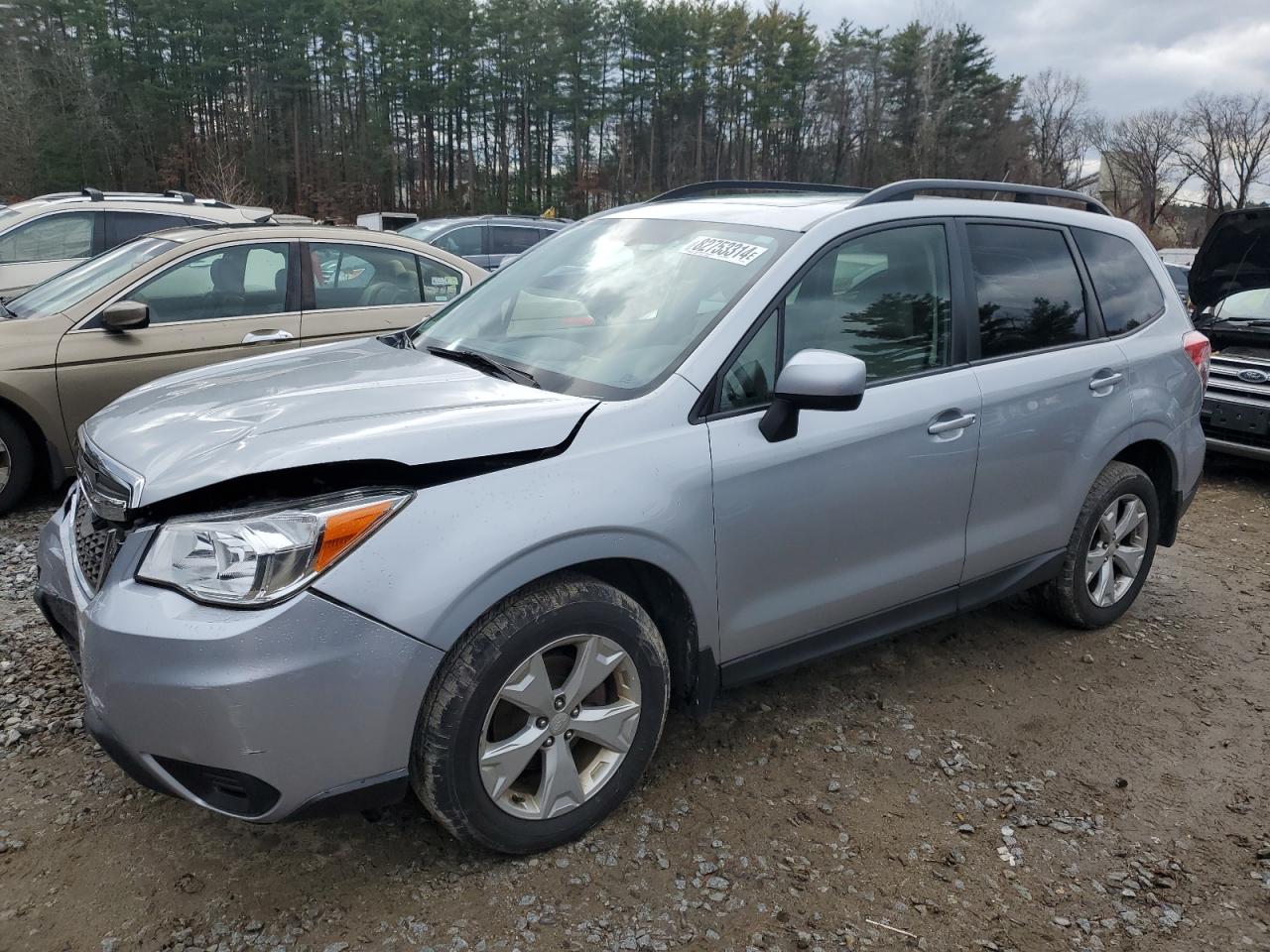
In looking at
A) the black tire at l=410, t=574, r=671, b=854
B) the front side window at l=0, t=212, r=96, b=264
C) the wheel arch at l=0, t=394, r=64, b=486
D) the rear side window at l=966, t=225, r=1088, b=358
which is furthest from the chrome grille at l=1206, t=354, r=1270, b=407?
the front side window at l=0, t=212, r=96, b=264

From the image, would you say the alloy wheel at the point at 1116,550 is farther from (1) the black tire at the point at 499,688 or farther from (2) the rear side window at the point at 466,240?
(2) the rear side window at the point at 466,240

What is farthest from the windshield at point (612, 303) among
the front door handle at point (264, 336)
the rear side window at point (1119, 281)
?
the front door handle at point (264, 336)

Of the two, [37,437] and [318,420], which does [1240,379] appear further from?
[37,437]

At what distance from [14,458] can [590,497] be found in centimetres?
416

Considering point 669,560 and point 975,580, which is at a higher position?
point 669,560

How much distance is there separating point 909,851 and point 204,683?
1.93 m

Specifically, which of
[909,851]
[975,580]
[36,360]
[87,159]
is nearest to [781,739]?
[909,851]

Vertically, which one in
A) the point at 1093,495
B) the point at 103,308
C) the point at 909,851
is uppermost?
the point at 103,308

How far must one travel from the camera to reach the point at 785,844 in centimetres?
264

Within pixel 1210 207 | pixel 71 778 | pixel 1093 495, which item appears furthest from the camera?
pixel 1210 207

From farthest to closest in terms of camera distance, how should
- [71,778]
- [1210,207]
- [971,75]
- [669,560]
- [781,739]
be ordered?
[971,75] < [1210,207] < [781,739] < [71,778] < [669,560]

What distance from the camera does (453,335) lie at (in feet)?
11.0

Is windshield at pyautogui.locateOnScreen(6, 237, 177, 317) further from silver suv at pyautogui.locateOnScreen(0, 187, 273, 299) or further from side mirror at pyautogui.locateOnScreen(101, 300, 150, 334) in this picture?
silver suv at pyautogui.locateOnScreen(0, 187, 273, 299)

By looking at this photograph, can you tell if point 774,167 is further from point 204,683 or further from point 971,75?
point 204,683
